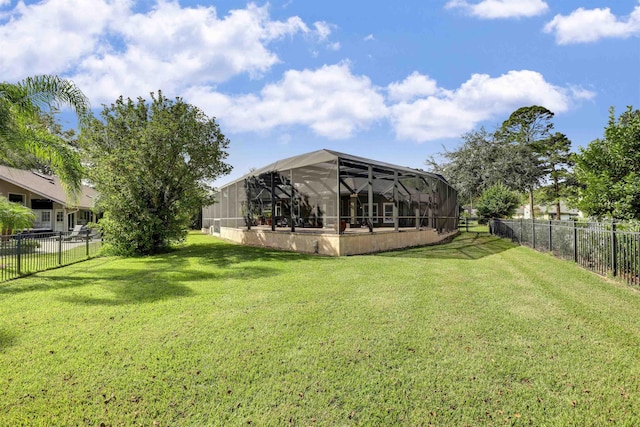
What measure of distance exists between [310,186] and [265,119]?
20.1 feet

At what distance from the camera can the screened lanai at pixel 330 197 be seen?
1300 centimetres

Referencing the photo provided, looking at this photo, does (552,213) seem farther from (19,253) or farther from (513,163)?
(19,253)

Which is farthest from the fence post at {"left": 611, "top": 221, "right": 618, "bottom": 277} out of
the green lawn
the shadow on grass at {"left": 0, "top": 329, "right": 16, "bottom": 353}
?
the shadow on grass at {"left": 0, "top": 329, "right": 16, "bottom": 353}

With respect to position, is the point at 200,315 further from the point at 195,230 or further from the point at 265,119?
the point at 195,230

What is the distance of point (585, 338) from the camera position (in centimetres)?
399

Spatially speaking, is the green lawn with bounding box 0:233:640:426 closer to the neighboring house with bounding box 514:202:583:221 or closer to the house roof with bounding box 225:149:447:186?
the house roof with bounding box 225:149:447:186

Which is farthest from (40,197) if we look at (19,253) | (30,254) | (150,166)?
(19,253)

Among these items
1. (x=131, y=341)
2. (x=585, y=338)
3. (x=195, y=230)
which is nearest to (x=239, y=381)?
(x=131, y=341)

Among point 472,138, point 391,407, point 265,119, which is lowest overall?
point 391,407

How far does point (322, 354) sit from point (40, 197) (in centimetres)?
2676

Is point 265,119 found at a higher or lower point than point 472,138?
lower

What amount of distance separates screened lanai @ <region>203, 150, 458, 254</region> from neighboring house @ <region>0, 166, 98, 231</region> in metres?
10.2

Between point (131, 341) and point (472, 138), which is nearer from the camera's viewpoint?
point (131, 341)

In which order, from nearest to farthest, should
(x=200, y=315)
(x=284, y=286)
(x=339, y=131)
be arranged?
(x=200, y=315)
(x=284, y=286)
(x=339, y=131)
